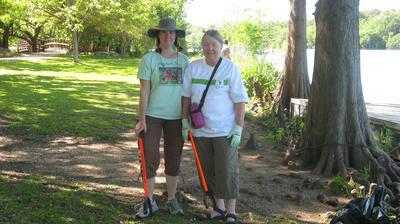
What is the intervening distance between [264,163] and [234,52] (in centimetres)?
1388

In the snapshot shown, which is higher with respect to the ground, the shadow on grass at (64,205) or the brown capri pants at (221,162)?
the brown capri pants at (221,162)

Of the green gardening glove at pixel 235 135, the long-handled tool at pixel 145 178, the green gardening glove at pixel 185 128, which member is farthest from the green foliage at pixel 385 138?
the long-handled tool at pixel 145 178

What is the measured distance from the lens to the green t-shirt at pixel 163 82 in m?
4.36

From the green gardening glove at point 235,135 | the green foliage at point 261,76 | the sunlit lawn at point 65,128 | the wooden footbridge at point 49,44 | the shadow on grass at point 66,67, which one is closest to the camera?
the green gardening glove at point 235,135

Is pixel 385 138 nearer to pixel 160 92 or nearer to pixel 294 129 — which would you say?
pixel 294 129

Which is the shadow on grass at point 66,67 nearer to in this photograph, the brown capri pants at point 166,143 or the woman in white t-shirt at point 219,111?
the brown capri pants at point 166,143

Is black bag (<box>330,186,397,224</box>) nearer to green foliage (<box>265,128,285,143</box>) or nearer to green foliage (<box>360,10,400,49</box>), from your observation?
green foliage (<box>265,128,285,143</box>)

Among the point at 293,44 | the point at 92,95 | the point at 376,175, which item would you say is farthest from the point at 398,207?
the point at 92,95

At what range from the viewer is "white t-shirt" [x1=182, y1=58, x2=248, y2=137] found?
4.26 metres

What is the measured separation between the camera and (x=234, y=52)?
21.2m

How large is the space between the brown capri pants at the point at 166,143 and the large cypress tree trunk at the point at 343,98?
301cm

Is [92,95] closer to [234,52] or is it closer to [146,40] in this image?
[234,52]

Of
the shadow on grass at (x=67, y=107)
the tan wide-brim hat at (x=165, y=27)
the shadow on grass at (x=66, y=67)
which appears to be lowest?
the shadow on grass at (x=67, y=107)

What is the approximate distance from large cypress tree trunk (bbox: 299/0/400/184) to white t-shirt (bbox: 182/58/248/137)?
3.08 metres
